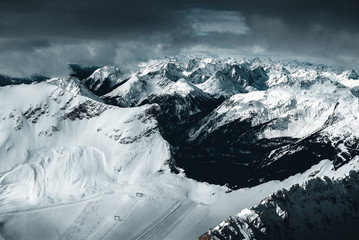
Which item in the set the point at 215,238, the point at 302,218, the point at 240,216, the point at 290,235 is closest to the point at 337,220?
the point at 302,218

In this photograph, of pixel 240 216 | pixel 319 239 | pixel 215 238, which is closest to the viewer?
pixel 215 238

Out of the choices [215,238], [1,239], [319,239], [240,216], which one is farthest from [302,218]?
[1,239]

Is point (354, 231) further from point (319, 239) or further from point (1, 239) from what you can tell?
point (1, 239)

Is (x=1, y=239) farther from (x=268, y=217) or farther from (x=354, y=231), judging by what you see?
(x=354, y=231)

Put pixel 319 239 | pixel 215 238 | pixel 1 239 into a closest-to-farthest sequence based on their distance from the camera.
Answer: pixel 215 238
pixel 319 239
pixel 1 239

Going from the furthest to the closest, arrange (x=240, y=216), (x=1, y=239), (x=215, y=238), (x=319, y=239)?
(x=1, y=239) → (x=319, y=239) → (x=240, y=216) → (x=215, y=238)

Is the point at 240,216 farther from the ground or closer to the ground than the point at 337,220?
farther from the ground

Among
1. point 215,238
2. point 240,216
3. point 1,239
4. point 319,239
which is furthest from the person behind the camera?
point 1,239

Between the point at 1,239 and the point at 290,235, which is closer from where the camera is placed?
the point at 290,235

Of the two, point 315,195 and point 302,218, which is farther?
point 315,195
